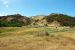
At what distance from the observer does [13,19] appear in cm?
6284

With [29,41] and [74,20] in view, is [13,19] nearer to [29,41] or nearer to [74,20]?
[74,20]

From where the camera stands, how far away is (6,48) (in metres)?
19.4

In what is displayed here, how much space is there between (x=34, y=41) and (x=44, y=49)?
403cm

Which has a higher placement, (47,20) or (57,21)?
(47,20)

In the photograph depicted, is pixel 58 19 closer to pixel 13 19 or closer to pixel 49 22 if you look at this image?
pixel 49 22

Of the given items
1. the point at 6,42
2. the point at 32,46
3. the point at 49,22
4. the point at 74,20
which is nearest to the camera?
the point at 32,46

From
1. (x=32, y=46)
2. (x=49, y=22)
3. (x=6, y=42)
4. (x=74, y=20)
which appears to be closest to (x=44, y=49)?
(x=32, y=46)

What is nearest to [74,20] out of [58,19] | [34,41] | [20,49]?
[58,19]

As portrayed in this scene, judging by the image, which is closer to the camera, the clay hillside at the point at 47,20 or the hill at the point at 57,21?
the clay hillside at the point at 47,20

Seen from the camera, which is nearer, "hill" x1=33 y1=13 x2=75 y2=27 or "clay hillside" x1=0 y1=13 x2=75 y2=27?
"clay hillside" x1=0 y1=13 x2=75 y2=27

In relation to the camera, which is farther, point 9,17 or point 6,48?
point 9,17

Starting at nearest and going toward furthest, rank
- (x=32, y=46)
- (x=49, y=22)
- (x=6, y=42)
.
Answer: (x=32, y=46) → (x=6, y=42) → (x=49, y=22)

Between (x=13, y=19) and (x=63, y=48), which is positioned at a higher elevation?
(x=13, y=19)

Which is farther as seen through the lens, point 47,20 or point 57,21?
point 47,20
